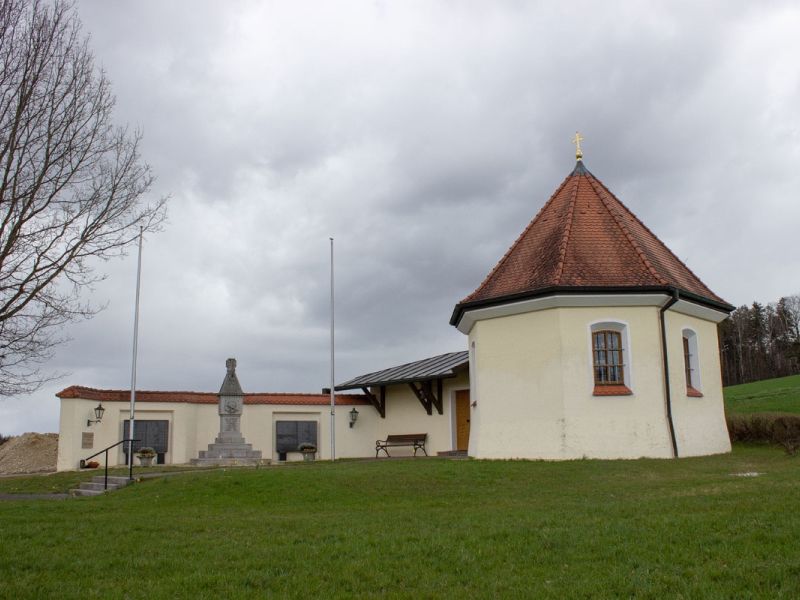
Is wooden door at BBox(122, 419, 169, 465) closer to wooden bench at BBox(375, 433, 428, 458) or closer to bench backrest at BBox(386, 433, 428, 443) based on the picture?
wooden bench at BBox(375, 433, 428, 458)

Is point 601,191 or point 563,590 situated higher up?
point 601,191

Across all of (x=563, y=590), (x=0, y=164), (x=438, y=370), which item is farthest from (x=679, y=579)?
(x=438, y=370)

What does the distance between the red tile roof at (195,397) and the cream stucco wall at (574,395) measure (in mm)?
9539

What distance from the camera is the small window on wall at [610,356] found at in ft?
58.2

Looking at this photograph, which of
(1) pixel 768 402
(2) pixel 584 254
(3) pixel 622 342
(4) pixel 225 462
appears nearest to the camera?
(3) pixel 622 342

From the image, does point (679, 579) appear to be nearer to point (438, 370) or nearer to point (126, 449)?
point (438, 370)

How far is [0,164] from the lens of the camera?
11992 millimetres

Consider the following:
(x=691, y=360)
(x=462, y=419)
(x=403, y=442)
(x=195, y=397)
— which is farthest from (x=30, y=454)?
(x=691, y=360)

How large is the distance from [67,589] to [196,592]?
4.10ft

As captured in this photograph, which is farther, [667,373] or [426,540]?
[667,373]

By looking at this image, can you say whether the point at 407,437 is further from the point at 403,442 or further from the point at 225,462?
the point at 225,462

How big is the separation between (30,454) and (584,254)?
23.0 meters

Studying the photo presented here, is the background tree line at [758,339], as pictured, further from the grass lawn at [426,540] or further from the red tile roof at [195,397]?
the grass lawn at [426,540]

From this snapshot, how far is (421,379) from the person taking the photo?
81.4ft
